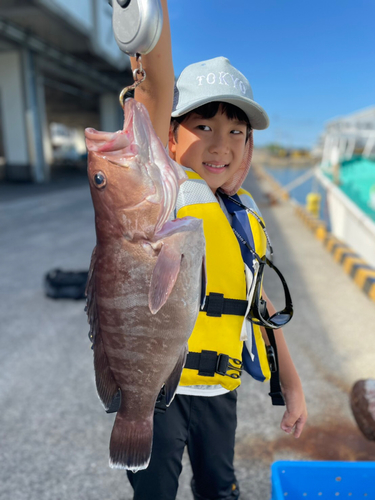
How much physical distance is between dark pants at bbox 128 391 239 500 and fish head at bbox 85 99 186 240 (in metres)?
0.82

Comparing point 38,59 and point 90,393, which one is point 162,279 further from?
point 38,59

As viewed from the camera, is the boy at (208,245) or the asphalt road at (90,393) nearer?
the boy at (208,245)

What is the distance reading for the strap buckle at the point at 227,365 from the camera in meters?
1.34

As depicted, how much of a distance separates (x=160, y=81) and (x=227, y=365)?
37.9 inches

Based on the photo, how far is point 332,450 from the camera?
2457mm

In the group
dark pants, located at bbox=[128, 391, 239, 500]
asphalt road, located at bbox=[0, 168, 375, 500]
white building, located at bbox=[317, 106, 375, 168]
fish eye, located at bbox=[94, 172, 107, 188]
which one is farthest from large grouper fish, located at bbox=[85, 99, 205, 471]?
white building, located at bbox=[317, 106, 375, 168]

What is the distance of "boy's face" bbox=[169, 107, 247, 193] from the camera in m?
1.36

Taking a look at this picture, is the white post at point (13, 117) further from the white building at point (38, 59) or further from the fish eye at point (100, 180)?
the fish eye at point (100, 180)

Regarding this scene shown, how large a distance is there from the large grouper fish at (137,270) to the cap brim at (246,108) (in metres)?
0.39

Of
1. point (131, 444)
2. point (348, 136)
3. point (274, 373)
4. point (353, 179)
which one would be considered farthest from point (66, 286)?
point (348, 136)

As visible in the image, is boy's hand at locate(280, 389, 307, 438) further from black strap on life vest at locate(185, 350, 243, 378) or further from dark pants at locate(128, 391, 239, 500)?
black strap on life vest at locate(185, 350, 243, 378)

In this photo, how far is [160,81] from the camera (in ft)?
3.49

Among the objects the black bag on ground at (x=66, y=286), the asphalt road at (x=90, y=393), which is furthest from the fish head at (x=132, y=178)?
the black bag on ground at (x=66, y=286)

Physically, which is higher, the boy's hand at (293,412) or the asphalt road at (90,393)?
the boy's hand at (293,412)
